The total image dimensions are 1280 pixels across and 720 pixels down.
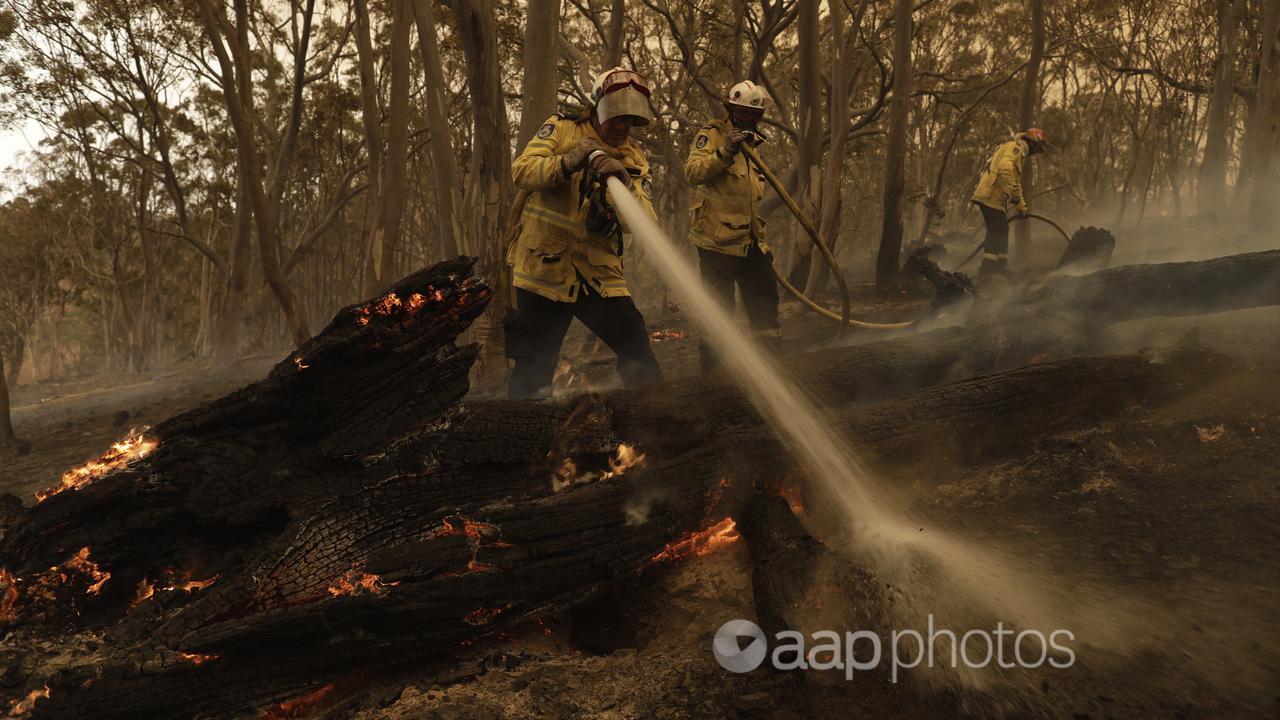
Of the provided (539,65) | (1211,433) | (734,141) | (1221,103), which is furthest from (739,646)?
(1221,103)

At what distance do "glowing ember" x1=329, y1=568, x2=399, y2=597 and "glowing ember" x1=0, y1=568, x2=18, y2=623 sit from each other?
0.99m

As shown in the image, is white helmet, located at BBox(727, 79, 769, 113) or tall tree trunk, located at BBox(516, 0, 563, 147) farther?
tall tree trunk, located at BBox(516, 0, 563, 147)

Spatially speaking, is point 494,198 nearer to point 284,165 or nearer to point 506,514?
point 506,514

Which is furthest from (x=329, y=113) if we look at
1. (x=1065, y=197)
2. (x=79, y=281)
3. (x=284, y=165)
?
(x=1065, y=197)

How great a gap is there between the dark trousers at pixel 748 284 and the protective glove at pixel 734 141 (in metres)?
0.81

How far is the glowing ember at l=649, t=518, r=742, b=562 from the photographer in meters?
2.98

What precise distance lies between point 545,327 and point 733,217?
202 centimetres

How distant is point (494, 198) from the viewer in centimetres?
615

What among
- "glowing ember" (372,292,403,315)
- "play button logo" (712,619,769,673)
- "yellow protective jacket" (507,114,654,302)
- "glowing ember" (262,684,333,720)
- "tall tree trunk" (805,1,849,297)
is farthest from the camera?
"tall tree trunk" (805,1,849,297)

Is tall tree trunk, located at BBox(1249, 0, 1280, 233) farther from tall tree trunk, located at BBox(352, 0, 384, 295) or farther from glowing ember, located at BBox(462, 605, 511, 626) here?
glowing ember, located at BBox(462, 605, 511, 626)

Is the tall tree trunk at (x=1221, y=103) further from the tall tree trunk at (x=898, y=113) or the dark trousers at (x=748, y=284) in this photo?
the dark trousers at (x=748, y=284)

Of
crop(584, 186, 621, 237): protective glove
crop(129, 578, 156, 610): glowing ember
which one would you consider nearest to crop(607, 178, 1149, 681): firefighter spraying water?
crop(584, 186, 621, 237): protective glove

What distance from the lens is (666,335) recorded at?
10.2 meters

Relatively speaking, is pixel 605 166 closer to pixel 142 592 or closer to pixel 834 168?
pixel 142 592
